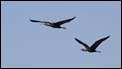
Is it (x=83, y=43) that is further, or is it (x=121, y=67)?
(x=83, y=43)

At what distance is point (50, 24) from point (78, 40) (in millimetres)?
2287

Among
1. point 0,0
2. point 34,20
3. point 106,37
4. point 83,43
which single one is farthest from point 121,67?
point 0,0

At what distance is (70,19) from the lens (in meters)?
27.5

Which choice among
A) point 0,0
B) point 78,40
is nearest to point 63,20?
point 78,40

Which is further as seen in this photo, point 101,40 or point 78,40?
point 78,40

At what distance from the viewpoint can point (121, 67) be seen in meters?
26.5

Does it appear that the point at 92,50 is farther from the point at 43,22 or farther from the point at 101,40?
the point at 43,22

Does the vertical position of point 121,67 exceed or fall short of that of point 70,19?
it falls short

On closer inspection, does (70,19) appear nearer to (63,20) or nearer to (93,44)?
(63,20)

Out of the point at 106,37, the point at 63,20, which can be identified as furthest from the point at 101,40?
the point at 63,20

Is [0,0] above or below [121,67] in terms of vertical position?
above

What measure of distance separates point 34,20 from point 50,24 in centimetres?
98

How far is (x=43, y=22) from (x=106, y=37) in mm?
3686

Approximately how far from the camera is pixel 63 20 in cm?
2786
